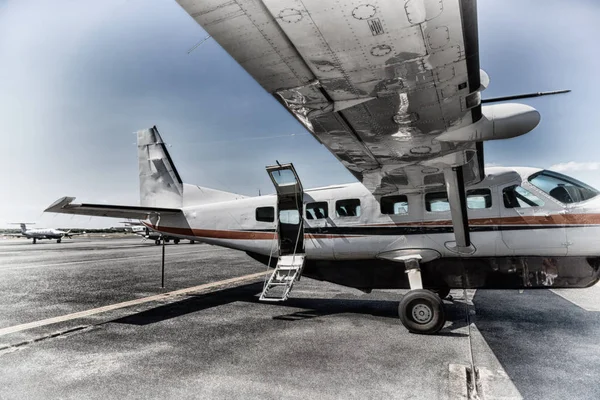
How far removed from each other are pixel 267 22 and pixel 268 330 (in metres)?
5.81

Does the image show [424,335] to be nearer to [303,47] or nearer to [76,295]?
[303,47]

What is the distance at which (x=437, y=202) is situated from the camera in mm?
8102

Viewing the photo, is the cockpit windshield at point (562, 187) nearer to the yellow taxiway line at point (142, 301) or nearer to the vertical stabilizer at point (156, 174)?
the yellow taxiway line at point (142, 301)

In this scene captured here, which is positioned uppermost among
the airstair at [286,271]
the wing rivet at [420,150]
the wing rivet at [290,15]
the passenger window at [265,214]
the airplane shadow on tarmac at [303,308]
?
the wing rivet at [290,15]

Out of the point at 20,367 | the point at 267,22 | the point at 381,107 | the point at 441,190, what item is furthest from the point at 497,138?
the point at 20,367

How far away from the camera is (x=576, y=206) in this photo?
702 cm

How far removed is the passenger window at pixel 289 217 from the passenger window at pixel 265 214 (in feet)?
0.90

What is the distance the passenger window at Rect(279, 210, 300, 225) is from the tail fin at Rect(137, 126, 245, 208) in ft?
7.89

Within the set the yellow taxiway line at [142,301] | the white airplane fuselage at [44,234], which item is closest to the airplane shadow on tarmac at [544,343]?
the yellow taxiway line at [142,301]

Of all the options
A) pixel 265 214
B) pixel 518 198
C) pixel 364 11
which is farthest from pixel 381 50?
pixel 265 214

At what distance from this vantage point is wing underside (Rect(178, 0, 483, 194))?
2.87 metres

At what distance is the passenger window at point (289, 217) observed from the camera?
9547 mm

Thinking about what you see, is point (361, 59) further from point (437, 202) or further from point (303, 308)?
point (303, 308)

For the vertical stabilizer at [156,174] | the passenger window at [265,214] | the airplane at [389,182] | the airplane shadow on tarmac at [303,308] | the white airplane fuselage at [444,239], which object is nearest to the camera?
the airplane at [389,182]
